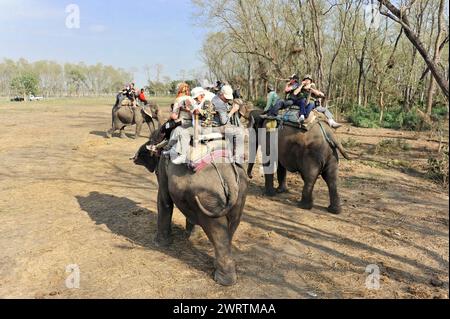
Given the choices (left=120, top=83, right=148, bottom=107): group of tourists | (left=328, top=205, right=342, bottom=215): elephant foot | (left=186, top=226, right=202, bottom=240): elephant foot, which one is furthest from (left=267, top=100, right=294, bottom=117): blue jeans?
(left=120, top=83, right=148, bottom=107): group of tourists

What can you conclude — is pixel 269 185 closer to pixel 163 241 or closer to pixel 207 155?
pixel 163 241

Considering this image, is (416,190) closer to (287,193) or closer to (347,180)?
(347,180)

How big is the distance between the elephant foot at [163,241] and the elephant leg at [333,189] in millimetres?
2961

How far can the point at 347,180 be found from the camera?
362 inches

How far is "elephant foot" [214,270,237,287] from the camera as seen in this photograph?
4.48 metres

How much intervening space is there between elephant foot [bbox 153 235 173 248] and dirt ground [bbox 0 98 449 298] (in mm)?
86

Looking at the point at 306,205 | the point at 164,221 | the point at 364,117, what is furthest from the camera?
the point at 364,117

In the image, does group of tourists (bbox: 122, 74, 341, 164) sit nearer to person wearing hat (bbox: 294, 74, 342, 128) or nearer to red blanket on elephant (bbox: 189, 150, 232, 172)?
red blanket on elephant (bbox: 189, 150, 232, 172)

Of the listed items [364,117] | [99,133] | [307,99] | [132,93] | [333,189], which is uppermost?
[132,93]

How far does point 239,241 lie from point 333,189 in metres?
2.16

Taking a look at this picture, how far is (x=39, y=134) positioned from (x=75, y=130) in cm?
186

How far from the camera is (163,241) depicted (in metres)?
5.63

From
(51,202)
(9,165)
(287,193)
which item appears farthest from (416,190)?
(9,165)

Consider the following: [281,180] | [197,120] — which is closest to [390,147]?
[281,180]
